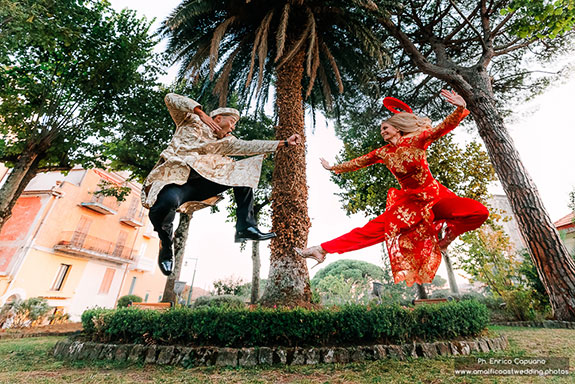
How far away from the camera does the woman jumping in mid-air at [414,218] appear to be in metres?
2.85

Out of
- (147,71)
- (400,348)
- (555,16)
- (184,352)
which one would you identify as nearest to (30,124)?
(147,71)

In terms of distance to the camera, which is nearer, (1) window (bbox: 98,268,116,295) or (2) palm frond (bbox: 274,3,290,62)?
(2) palm frond (bbox: 274,3,290,62)

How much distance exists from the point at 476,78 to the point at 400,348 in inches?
304

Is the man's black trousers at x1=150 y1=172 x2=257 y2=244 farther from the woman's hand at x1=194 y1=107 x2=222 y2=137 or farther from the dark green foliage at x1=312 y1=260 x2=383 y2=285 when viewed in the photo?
the dark green foliage at x1=312 y1=260 x2=383 y2=285

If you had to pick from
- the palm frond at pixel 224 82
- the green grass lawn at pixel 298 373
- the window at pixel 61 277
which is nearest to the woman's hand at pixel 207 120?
the green grass lawn at pixel 298 373

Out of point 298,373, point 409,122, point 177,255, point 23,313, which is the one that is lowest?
point 298,373

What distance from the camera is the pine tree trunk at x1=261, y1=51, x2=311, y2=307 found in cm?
490

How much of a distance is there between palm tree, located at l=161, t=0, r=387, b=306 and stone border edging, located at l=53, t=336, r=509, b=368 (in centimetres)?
109

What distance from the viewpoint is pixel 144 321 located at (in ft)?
14.3

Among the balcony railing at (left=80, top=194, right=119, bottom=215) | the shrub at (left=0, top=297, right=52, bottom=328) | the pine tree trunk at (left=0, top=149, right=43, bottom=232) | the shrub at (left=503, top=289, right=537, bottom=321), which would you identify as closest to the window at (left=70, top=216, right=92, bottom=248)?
the balcony railing at (left=80, top=194, right=119, bottom=215)

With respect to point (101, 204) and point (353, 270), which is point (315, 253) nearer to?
point (101, 204)

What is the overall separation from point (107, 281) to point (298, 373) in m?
20.4

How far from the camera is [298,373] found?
131 inches

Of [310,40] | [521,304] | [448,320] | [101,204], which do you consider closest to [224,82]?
[310,40]
